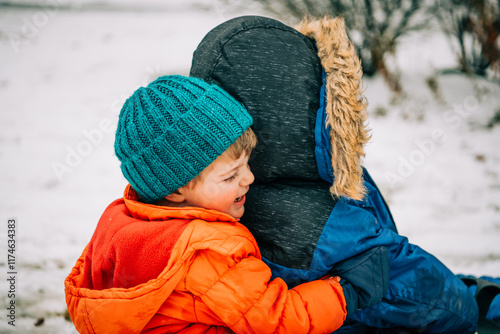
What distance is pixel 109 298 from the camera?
112 centimetres

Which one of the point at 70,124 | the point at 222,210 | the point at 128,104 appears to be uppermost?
the point at 128,104

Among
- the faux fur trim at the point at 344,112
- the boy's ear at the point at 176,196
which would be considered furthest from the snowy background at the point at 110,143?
the boy's ear at the point at 176,196

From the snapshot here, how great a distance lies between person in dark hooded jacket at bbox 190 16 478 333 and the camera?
1.33 m

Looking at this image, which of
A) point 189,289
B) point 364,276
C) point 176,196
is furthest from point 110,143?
point 364,276

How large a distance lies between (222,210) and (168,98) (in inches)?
16.0

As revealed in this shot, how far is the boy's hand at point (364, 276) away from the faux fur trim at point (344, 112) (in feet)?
0.70

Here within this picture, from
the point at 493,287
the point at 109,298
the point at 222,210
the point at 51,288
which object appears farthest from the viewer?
the point at 51,288

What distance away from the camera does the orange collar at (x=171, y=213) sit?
1.23 meters

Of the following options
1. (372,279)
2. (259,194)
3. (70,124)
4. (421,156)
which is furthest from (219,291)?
(70,124)

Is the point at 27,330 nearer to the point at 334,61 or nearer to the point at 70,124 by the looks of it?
the point at 334,61

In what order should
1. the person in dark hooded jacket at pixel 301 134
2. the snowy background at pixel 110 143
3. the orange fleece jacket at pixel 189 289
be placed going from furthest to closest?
1. the snowy background at pixel 110 143
2. the person in dark hooded jacket at pixel 301 134
3. the orange fleece jacket at pixel 189 289

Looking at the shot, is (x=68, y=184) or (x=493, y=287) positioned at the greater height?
(x=493, y=287)

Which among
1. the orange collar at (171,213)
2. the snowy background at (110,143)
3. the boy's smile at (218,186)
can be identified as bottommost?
the snowy background at (110,143)

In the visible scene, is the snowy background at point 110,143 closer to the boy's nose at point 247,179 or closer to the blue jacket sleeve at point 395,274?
the blue jacket sleeve at point 395,274
